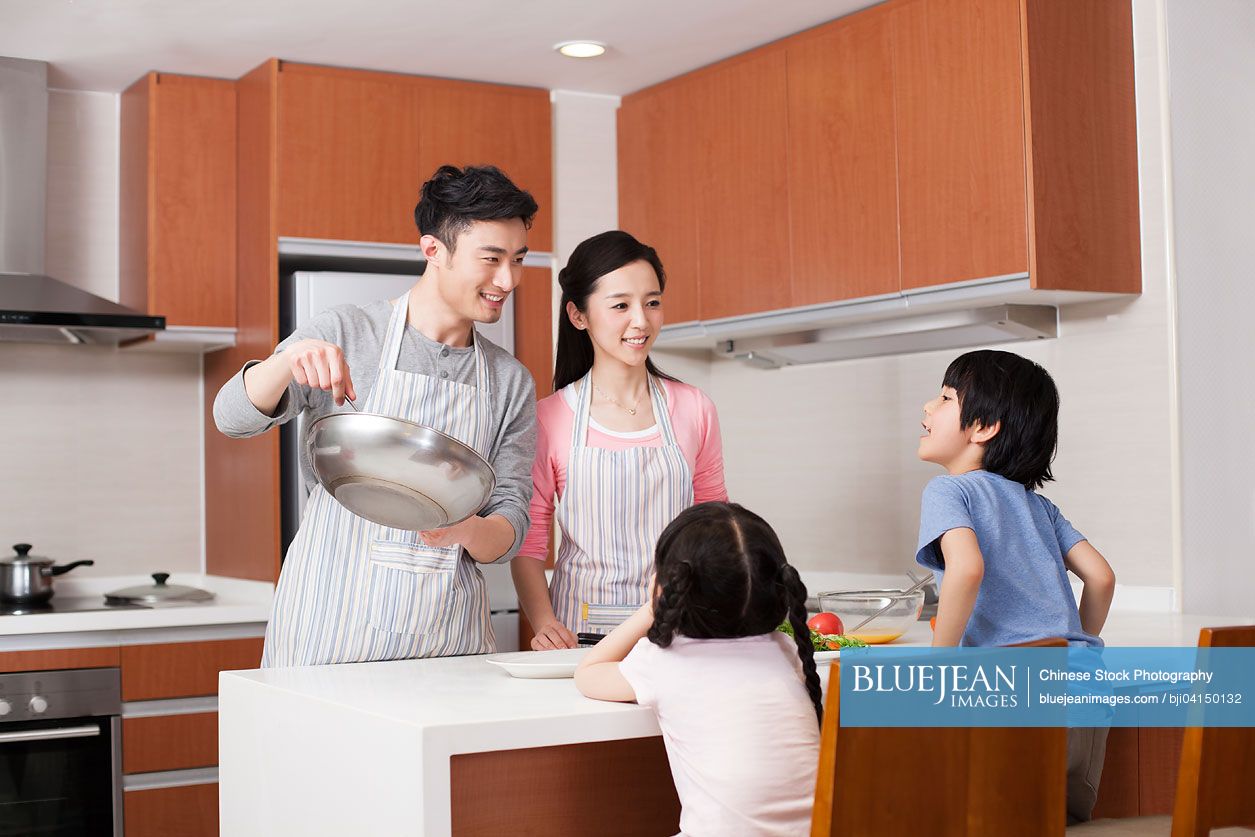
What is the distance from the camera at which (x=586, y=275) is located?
219cm

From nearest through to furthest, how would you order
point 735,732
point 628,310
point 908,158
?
1. point 735,732
2. point 628,310
3. point 908,158

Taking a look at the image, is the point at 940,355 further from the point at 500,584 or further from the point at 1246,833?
the point at 1246,833

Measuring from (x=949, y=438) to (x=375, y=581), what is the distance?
806 mm

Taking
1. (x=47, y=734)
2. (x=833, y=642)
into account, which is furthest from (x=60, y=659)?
(x=833, y=642)

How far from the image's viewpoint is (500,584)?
3303 millimetres

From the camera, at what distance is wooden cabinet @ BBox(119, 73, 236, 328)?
127 inches

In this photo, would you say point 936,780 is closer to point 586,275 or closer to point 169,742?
point 586,275

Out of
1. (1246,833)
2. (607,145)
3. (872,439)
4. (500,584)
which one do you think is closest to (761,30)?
(607,145)

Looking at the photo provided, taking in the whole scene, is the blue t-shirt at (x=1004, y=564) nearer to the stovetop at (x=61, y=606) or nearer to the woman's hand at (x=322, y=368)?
the woman's hand at (x=322, y=368)

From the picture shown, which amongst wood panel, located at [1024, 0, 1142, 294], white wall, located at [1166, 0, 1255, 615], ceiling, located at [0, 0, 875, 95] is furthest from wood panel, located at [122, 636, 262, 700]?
white wall, located at [1166, 0, 1255, 615]

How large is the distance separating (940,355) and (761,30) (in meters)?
0.84

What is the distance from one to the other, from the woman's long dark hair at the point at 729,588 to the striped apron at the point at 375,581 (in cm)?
63

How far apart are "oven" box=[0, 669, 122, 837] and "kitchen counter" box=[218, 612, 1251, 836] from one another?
55.1 inches

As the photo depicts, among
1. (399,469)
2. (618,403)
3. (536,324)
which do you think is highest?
(536,324)
